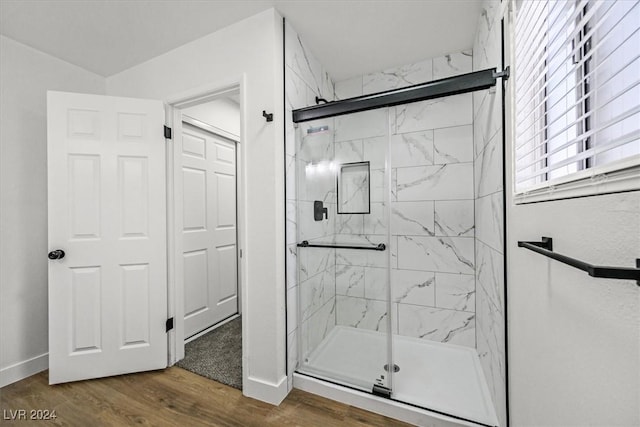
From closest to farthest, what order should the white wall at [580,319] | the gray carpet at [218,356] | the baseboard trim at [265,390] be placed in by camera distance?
1. the white wall at [580,319]
2. the baseboard trim at [265,390]
3. the gray carpet at [218,356]

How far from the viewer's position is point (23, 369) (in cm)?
189

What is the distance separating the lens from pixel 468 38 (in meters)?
1.98

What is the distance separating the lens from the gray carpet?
74.1 inches

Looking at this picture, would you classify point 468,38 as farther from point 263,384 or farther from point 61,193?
point 61,193

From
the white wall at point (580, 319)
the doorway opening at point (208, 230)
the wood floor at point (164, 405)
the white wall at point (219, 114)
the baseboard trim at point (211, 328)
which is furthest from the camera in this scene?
the white wall at point (219, 114)

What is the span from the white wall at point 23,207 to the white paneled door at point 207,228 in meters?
1.04

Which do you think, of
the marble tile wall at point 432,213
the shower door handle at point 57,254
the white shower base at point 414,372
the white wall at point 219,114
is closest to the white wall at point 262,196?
the white shower base at point 414,372

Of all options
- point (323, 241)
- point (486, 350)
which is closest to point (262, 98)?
point (323, 241)

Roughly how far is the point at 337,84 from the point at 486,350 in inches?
105

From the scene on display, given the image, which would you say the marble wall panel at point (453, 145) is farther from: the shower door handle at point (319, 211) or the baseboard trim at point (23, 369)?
the baseboard trim at point (23, 369)

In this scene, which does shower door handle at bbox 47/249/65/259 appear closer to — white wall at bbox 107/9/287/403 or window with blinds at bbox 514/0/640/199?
white wall at bbox 107/9/287/403

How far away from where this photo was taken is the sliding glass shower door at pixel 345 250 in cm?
166

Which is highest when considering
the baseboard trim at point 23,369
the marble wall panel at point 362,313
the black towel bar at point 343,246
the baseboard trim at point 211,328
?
the black towel bar at point 343,246

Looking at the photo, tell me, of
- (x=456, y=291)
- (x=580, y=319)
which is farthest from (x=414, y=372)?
(x=580, y=319)
